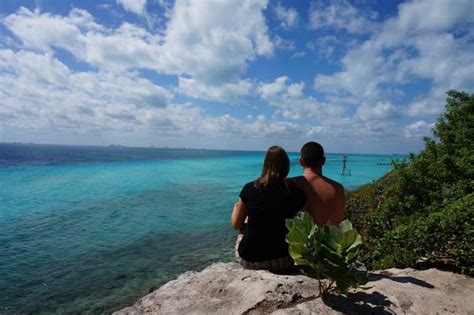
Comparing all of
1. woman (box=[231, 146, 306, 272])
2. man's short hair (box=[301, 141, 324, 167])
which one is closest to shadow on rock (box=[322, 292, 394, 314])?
woman (box=[231, 146, 306, 272])

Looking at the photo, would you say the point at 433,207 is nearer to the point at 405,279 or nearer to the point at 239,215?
the point at 405,279

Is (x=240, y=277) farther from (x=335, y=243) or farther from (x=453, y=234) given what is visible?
(x=453, y=234)

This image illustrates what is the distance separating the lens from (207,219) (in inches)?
739

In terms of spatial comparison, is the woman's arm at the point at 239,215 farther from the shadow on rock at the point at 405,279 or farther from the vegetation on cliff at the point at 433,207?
the vegetation on cliff at the point at 433,207

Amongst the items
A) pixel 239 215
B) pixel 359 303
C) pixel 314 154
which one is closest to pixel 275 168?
pixel 314 154

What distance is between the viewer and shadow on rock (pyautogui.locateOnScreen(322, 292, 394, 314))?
119 inches

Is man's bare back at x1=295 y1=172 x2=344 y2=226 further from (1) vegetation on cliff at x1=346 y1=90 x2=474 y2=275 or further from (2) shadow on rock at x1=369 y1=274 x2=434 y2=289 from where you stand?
(1) vegetation on cliff at x1=346 y1=90 x2=474 y2=275

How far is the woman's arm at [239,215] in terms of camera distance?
4.10 metres

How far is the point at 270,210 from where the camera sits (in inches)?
152

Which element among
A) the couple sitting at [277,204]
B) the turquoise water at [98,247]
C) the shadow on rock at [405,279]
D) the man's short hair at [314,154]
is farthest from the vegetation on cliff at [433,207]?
the turquoise water at [98,247]

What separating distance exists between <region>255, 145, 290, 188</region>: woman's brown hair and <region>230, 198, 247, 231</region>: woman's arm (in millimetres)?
405

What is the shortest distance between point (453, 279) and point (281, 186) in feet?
8.51

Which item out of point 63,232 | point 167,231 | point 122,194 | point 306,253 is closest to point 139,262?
point 167,231

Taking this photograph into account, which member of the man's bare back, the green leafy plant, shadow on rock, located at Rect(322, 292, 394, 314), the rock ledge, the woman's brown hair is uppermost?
the woman's brown hair
